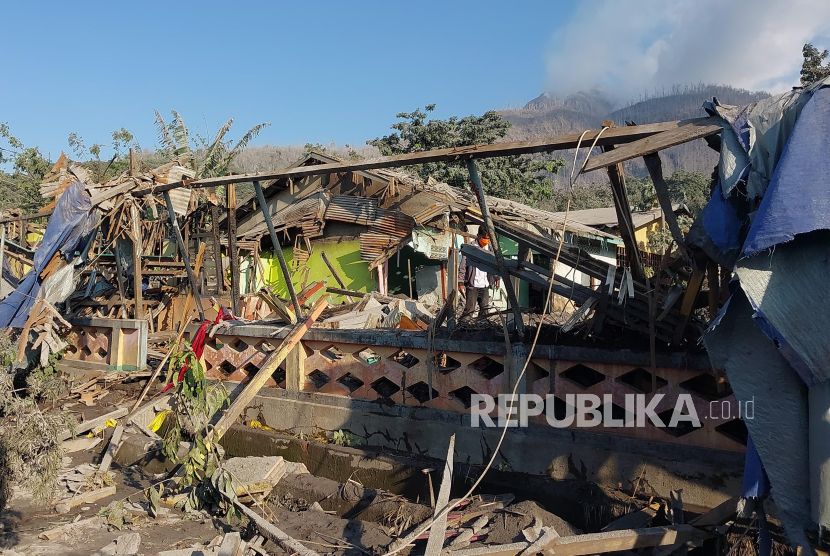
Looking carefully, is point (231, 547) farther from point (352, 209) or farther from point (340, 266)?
point (340, 266)

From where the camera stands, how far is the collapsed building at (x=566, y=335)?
3244 millimetres

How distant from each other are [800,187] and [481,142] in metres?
24.9

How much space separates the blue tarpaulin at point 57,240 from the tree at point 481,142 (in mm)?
18096

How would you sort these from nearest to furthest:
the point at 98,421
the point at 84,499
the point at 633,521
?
the point at 633,521 < the point at 84,499 < the point at 98,421

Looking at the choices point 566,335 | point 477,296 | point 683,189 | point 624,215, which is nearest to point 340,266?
point 477,296

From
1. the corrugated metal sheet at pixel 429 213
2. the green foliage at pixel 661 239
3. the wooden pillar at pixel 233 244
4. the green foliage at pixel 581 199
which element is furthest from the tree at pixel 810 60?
the wooden pillar at pixel 233 244

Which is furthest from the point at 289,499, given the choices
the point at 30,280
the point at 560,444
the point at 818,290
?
the point at 30,280

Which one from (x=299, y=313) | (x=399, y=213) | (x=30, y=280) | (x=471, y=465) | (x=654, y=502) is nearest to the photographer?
(x=654, y=502)

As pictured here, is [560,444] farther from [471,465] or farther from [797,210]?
[797,210]

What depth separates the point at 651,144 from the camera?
4164 mm

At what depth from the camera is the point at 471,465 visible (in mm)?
5918

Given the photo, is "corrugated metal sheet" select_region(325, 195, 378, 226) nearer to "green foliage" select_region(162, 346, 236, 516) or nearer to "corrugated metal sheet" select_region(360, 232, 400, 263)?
"corrugated metal sheet" select_region(360, 232, 400, 263)

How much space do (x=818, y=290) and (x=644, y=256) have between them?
2559 millimetres

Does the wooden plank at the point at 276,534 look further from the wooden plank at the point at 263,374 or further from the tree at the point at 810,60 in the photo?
the tree at the point at 810,60
